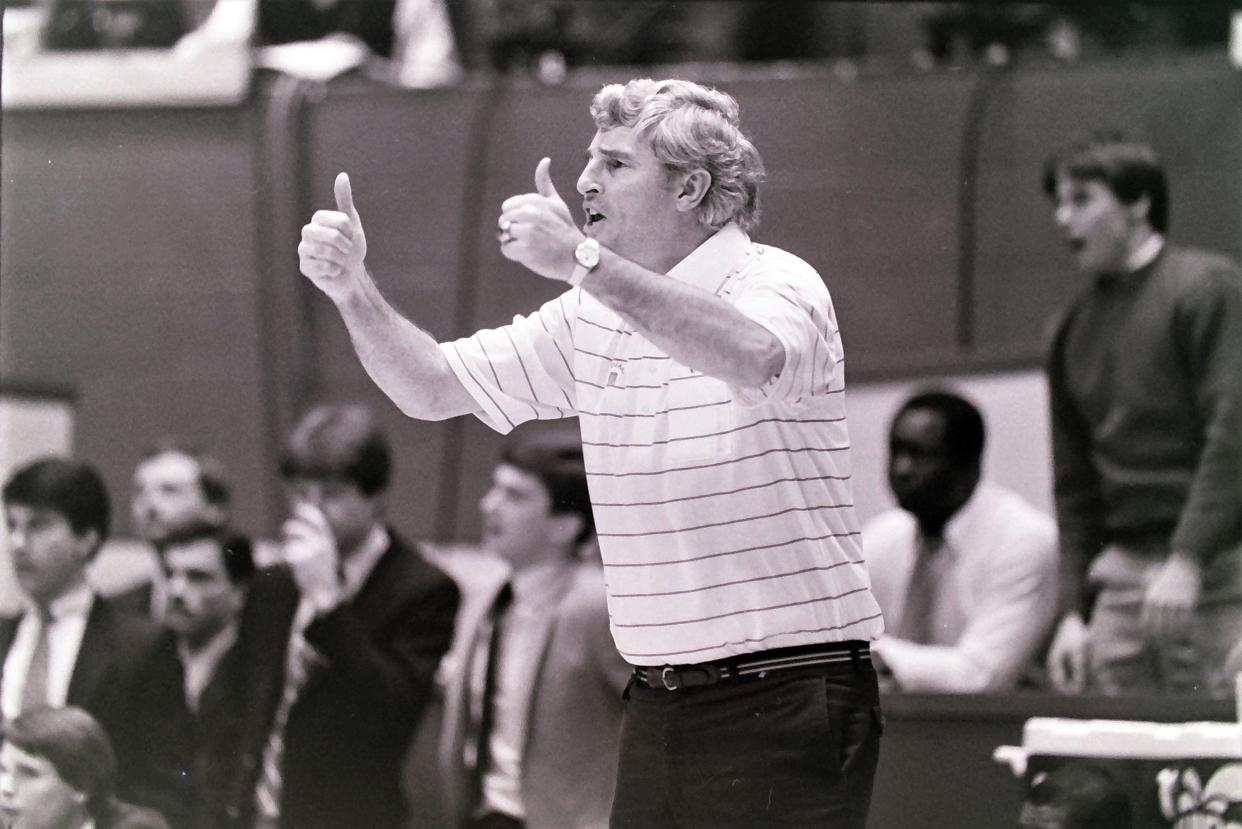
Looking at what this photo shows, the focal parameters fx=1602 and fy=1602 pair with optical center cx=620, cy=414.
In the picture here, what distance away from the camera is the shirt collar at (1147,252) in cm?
311

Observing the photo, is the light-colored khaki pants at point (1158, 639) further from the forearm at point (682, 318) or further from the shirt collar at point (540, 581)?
the forearm at point (682, 318)

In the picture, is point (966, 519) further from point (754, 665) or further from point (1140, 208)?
point (754, 665)

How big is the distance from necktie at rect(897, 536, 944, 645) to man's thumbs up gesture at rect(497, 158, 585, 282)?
165 centimetres

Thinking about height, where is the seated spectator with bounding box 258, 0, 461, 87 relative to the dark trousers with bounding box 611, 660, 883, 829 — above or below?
above

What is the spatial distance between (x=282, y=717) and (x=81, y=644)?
0.50 metres

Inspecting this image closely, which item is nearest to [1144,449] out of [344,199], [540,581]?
[540,581]

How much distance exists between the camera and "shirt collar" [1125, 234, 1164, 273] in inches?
122

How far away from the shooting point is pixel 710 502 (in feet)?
6.22

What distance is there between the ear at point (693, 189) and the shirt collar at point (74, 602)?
210 cm

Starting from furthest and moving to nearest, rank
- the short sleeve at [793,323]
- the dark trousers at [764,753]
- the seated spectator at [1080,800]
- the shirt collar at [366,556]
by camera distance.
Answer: the shirt collar at [366,556], the seated spectator at [1080,800], the dark trousers at [764,753], the short sleeve at [793,323]

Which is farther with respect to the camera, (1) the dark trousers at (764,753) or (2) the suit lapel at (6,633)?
(2) the suit lapel at (6,633)

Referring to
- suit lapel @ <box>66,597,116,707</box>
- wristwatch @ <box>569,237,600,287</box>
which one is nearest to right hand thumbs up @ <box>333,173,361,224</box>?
wristwatch @ <box>569,237,600,287</box>

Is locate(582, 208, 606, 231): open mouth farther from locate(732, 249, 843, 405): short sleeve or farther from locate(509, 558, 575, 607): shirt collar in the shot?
locate(509, 558, 575, 607): shirt collar

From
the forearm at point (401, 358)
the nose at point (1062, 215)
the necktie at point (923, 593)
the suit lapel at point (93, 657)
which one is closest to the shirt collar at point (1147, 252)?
the nose at point (1062, 215)
